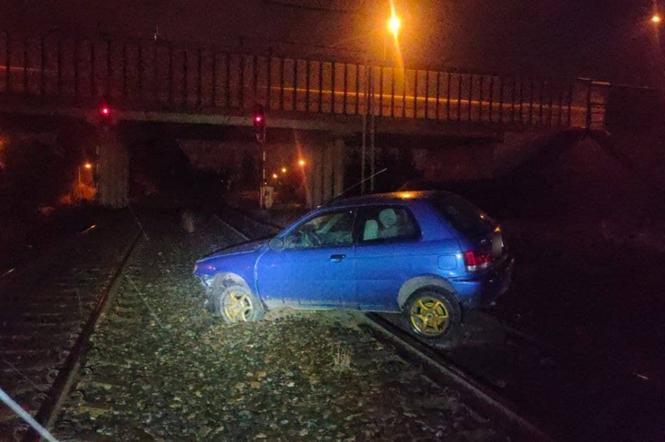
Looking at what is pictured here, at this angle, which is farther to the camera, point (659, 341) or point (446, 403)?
point (659, 341)

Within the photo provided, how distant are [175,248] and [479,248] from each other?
44.6ft

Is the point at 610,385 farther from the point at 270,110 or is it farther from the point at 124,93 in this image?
the point at 124,93

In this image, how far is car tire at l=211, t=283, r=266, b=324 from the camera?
28.2ft

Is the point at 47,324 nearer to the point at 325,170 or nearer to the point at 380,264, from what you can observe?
the point at 380,264

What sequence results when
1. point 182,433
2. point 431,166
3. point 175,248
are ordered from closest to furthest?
1. point 182,433
2. point 175,248
3. point 431,166

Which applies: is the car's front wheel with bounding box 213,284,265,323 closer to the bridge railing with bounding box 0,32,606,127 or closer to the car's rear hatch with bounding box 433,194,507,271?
the car's rear hatch with bounding box 433,194,507,271

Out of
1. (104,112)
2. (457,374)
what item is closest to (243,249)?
(457,374)

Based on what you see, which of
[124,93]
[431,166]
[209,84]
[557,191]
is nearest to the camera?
[557,191]

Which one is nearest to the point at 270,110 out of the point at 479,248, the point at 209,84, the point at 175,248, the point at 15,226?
the point at 209,84

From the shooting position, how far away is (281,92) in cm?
4259

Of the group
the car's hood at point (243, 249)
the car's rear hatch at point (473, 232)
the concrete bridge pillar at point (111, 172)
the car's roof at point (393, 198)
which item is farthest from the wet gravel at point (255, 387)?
the concrete bridge pillar at point (111, 172)

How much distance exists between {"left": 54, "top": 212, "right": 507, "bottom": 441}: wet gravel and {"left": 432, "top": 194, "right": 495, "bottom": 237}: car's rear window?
168cm

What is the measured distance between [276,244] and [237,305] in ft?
3.45

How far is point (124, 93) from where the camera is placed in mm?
40656
